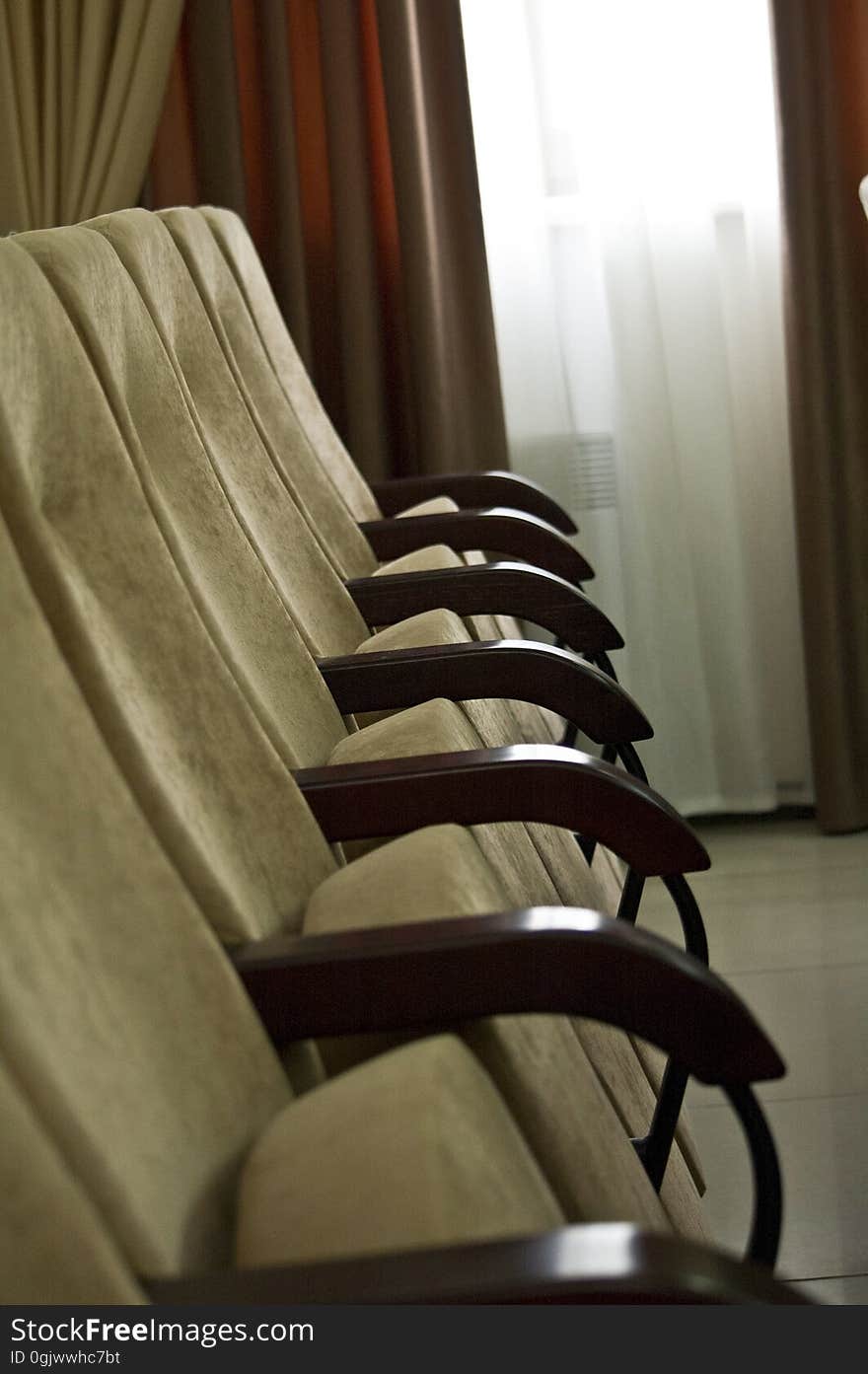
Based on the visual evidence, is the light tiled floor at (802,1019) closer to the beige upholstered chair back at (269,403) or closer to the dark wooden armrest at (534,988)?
the dark wooden armrest at (534,988)

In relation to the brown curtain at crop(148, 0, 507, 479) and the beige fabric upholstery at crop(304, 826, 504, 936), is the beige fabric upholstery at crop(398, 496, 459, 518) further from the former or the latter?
the beige fabric upholstery at crop(304, 826, 504, 936)

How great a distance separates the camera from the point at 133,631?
103 centimetres

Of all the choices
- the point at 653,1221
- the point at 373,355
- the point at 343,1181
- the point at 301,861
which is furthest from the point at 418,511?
the point at 343,1181

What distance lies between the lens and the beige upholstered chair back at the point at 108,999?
2.10 feet

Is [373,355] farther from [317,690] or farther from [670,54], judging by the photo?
[317,690]

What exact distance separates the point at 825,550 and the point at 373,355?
38.5 inches

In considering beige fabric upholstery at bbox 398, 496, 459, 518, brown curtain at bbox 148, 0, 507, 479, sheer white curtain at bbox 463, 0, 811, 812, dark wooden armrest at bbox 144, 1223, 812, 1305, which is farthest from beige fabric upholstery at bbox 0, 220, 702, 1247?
sheer white curtain at bbox 463, 0, 811, 812

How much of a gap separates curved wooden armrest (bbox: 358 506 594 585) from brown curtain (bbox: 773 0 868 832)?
1002mm

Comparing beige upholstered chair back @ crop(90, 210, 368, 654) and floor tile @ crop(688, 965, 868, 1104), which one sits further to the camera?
floor tile @ crop(688, 965, 868, 1104)

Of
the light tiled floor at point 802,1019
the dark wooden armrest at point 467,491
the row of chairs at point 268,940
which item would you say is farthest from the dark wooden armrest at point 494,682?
the dark wooden armrest at point 467,491

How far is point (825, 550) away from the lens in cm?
304

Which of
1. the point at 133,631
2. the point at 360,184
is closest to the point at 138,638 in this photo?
the point at 133,631

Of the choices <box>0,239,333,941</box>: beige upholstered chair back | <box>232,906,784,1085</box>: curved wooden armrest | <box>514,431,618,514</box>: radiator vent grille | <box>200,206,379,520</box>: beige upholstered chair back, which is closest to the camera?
<box>232,906,784,1085</box>: curved wooden armrest

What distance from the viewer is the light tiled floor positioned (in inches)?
64.1
